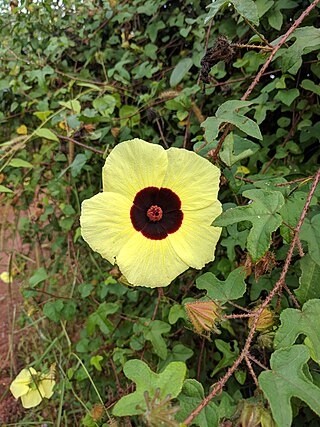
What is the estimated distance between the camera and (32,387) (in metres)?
1.45

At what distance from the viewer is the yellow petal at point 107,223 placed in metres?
0.78

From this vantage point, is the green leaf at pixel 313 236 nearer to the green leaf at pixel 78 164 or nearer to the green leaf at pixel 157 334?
the green leaf at pixel 157 334

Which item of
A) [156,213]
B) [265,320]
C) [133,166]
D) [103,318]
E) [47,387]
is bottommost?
[47,387]

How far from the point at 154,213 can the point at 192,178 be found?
10 centimetres

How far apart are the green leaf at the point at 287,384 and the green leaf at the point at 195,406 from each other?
9cm

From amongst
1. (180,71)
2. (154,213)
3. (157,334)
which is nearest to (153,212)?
(154,213)

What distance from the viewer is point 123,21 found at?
1596mm

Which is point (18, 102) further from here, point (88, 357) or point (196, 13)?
point (88, 357)

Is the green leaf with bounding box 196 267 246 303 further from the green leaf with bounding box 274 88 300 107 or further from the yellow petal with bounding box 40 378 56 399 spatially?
the yellow petal with bounding box 40 378 56 399

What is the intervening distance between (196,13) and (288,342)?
111 centimetres

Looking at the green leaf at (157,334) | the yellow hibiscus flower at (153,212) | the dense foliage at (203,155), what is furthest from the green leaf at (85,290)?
the yellow hibiscus flower at (153,212)

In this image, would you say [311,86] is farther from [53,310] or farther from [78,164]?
[53,310]

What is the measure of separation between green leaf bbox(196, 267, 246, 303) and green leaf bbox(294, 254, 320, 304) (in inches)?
3.5

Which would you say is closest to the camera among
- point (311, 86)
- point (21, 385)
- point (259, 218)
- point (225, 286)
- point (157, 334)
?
point (259, 218)
